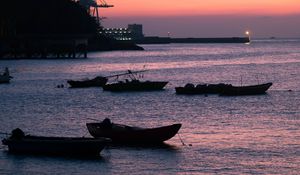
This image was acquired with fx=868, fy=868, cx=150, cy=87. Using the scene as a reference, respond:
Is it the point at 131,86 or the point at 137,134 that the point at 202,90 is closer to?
the point at 131,86

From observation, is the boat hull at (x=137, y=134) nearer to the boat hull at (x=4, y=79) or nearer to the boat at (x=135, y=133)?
the boat at (x=135, y=133)

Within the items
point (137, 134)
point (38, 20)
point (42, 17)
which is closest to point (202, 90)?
point (137, 134)

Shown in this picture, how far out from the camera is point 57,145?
120 feet

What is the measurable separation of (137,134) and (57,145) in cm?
444

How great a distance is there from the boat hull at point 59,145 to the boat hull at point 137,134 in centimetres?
277

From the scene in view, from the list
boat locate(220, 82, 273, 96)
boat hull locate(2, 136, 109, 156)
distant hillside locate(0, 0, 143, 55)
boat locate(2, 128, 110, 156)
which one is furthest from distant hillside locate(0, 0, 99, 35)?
boat hull locate(2, 136, 109, 156)

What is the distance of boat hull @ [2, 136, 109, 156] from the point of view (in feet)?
→ 119

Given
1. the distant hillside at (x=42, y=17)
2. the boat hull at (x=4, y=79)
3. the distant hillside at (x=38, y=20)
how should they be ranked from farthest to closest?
the distant hillside at (x=42, y=17)
the distant hillside at (x=38, y=20)
the boat hull at (x=4, y=79)

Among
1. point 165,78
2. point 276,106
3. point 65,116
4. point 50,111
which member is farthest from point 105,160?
point 165,78

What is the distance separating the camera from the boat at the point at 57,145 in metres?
36.3

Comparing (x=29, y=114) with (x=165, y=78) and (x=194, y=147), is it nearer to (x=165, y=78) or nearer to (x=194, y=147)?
(x=194, y=147)

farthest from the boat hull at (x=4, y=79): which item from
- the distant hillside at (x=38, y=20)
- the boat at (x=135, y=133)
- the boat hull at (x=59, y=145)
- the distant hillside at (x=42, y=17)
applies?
the distant hillside at (x=42, y=17)

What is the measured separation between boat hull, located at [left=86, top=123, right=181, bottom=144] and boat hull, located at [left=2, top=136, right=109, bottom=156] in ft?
9.07

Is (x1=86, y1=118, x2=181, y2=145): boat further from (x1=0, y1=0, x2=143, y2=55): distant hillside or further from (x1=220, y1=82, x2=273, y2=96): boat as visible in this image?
(x1=0, y1=0, x2=143, y2=55): distant hillside
